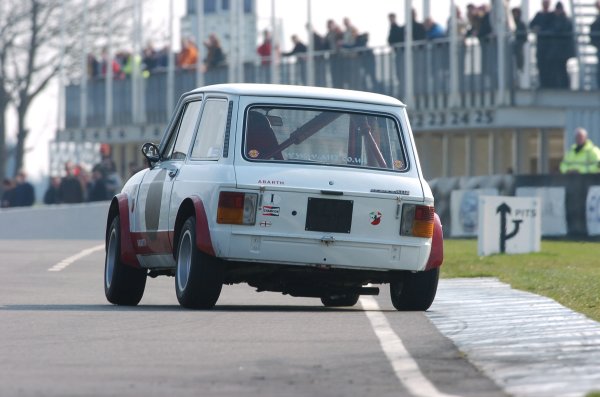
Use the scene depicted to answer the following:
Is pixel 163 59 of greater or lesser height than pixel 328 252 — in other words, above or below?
above

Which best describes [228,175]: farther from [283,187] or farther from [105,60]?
[105,60]

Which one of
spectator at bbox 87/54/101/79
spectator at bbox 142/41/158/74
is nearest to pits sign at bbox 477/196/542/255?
spectator at bbox 142/41/158/74

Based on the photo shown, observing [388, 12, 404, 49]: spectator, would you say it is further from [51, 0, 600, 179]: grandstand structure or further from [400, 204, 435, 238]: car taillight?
[400, 204, 435, 238]: car taillight

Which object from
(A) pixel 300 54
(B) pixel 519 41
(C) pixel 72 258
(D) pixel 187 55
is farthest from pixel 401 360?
(D) pixel 187 55

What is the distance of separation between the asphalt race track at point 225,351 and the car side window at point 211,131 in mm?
1237

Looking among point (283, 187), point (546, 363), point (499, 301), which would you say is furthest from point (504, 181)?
point (546, 363)

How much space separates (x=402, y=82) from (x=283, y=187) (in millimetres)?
30883

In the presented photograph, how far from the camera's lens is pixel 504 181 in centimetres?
3475

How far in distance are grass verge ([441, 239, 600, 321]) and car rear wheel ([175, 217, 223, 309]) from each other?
2816 mm

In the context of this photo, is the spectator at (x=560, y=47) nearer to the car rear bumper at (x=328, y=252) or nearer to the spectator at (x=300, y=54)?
the spectator at (x=300, y=54)

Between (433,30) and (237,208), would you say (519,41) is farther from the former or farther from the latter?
(237,208)

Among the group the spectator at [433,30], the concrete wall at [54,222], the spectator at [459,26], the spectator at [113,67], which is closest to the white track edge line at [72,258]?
the concrete wall at [54,222]

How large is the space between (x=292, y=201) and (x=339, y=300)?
7.09 ft

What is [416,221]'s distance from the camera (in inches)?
607
